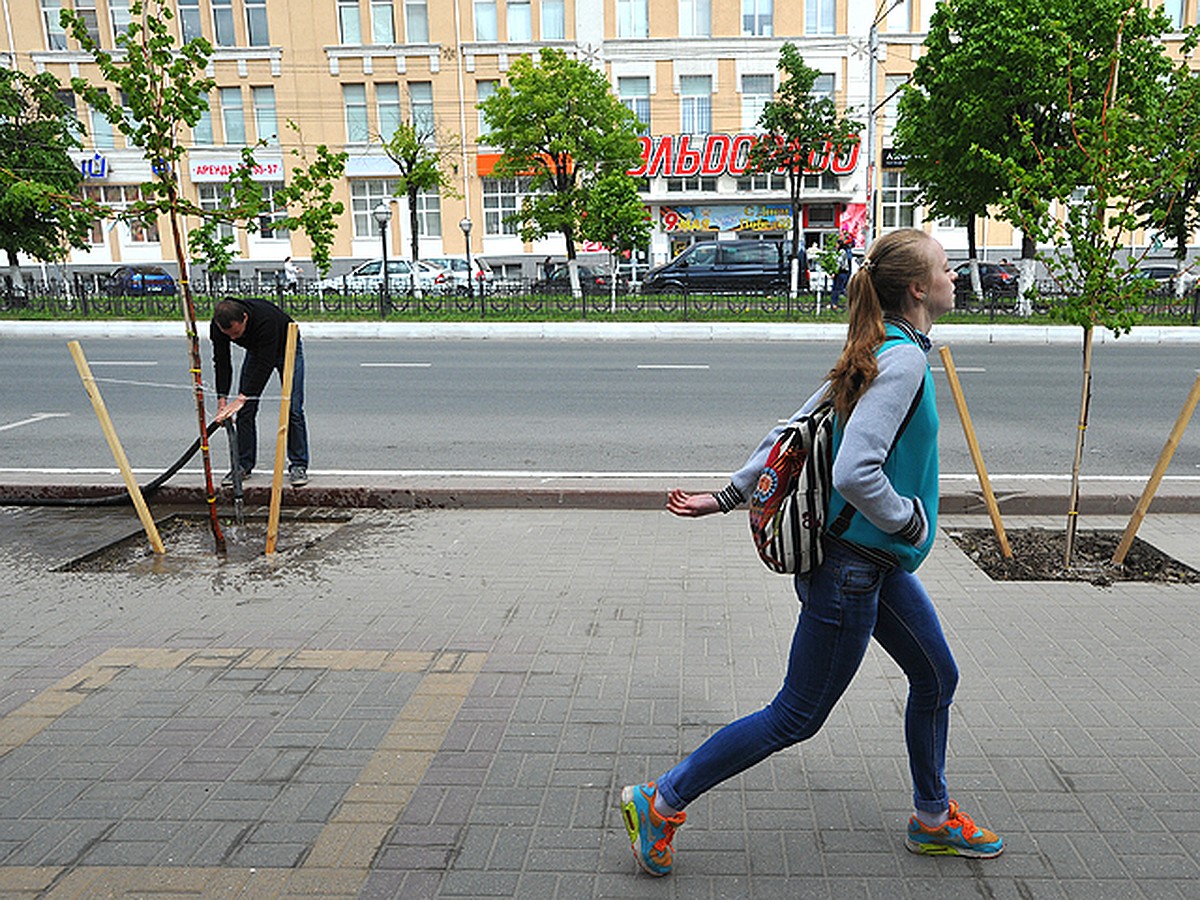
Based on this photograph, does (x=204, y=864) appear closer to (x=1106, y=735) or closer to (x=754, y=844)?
(x=754, y=844)

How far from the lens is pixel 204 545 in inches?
239

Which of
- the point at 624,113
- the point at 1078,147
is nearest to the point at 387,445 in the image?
the point at 1078,147

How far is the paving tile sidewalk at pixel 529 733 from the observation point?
282cm

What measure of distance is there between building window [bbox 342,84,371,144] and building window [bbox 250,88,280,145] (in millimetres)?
3327

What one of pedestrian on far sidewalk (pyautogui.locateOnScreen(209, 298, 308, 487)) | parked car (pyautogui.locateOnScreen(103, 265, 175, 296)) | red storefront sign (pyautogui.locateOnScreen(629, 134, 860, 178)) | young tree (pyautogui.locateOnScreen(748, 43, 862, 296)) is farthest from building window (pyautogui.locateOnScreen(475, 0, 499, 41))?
pedestrian on far sidewalk (pyautogui.locateOnScreen(209, 298, 308, 487))

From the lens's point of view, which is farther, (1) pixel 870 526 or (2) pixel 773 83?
(2) pixel 773 83

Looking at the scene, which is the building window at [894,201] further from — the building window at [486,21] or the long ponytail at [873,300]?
the long ponytail at [873,300]

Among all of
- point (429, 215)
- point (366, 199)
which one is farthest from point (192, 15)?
point (429, 215)

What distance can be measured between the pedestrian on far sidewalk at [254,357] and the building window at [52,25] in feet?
152

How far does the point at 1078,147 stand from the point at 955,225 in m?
42.7

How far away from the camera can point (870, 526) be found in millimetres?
2455

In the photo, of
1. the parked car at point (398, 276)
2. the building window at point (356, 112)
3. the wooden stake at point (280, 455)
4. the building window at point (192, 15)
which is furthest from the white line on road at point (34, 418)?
the building window at point (192, 15)

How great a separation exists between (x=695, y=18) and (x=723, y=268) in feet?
60.6

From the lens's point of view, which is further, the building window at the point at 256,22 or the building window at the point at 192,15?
the building window at the point at 256,22
